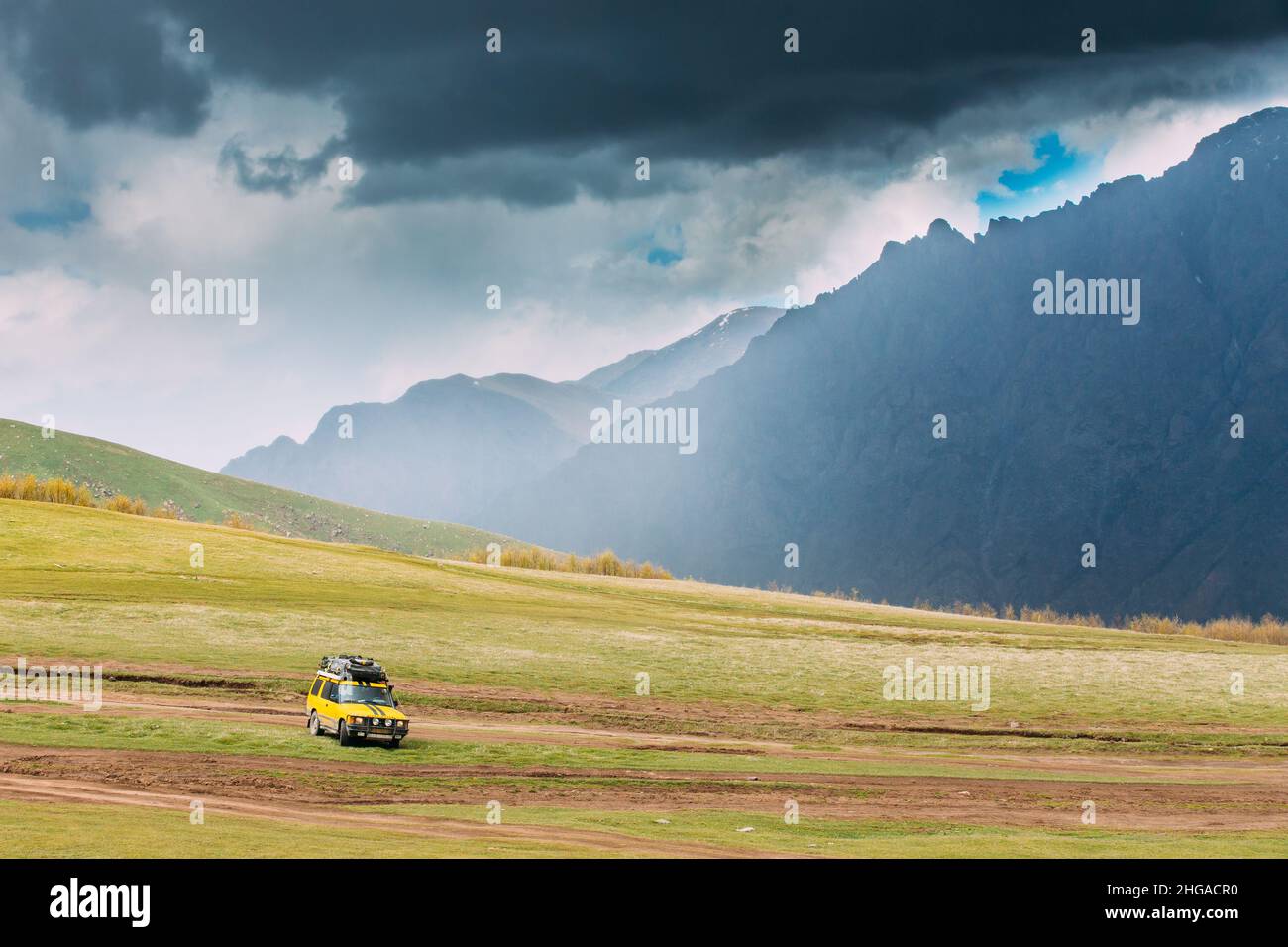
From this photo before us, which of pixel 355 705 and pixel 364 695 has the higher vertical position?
pixel 364 695

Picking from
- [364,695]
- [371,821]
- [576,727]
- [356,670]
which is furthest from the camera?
[576,727]

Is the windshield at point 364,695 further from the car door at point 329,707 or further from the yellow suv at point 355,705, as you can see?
the car door at point 329,707

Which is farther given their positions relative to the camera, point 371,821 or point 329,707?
point 329,707

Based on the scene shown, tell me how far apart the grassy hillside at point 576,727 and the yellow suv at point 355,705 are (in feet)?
3.01

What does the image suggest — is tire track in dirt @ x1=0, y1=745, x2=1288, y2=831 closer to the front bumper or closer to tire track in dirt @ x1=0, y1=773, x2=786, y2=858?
tire track in dirt @ x1=0, y1=773, x2=786, y2=858

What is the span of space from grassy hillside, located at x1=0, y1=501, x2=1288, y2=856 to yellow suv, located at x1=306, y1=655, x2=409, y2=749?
3.01 ft

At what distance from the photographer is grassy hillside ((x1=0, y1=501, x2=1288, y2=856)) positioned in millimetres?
28531

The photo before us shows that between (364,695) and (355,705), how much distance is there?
0.70 meters

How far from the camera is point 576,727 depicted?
1785 inches

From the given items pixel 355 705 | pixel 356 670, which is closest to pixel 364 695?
pixel 355 705

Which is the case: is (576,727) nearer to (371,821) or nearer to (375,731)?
(375,731)
